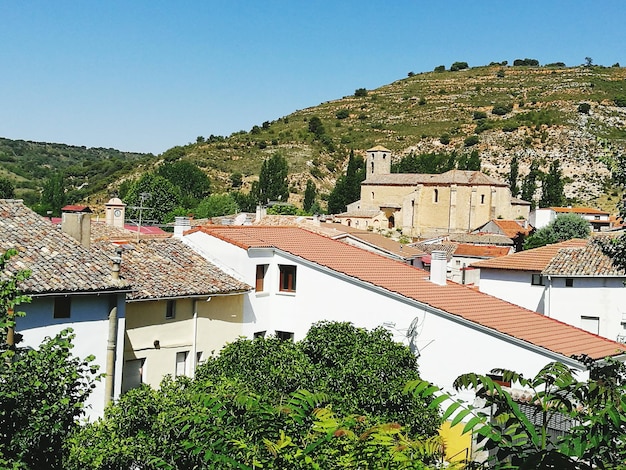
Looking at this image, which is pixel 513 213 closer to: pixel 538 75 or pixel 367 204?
pixel 367 204

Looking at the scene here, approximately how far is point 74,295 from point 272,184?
3385 inches

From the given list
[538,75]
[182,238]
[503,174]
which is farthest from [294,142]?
[182,238]

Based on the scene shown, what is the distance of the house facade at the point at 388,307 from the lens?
19.7m

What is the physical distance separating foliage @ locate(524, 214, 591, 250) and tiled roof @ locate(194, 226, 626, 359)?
1326 inches

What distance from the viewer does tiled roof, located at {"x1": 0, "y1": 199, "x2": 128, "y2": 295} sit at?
16.4 meters

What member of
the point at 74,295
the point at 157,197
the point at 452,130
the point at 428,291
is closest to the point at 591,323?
the point at 428,291

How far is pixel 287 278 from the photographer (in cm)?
2408

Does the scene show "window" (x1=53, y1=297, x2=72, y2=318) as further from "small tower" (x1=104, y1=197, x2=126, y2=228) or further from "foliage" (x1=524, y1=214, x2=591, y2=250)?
"foliage" (x1=524, y1=214, x2=591, y2=250)

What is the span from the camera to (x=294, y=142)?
144625 mm

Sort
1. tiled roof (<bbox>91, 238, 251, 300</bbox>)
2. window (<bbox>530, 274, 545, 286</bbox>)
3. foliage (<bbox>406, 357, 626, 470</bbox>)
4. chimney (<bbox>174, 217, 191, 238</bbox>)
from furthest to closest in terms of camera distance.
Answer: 1. window (<bbox>530, 274, 545, 286</bbox>)
2. chimney (<bbox>174, 217, 191, 238</bbox>)
3. tiled roof (<bbox>91, 238, 251, 300</bbox>)
4. foliage (<bbox>406, 357, 626, 470</bbox>)

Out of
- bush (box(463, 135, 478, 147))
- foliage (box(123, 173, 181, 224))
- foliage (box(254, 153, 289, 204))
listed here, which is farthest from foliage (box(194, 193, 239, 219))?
bush (box(463, 135, 478, 147))

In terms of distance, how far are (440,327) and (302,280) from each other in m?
5.25

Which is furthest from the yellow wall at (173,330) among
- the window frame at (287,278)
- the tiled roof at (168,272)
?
the window frame at (287,278)

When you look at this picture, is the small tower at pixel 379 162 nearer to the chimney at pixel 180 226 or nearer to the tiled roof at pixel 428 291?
the tiled roof at pixel 428 291
